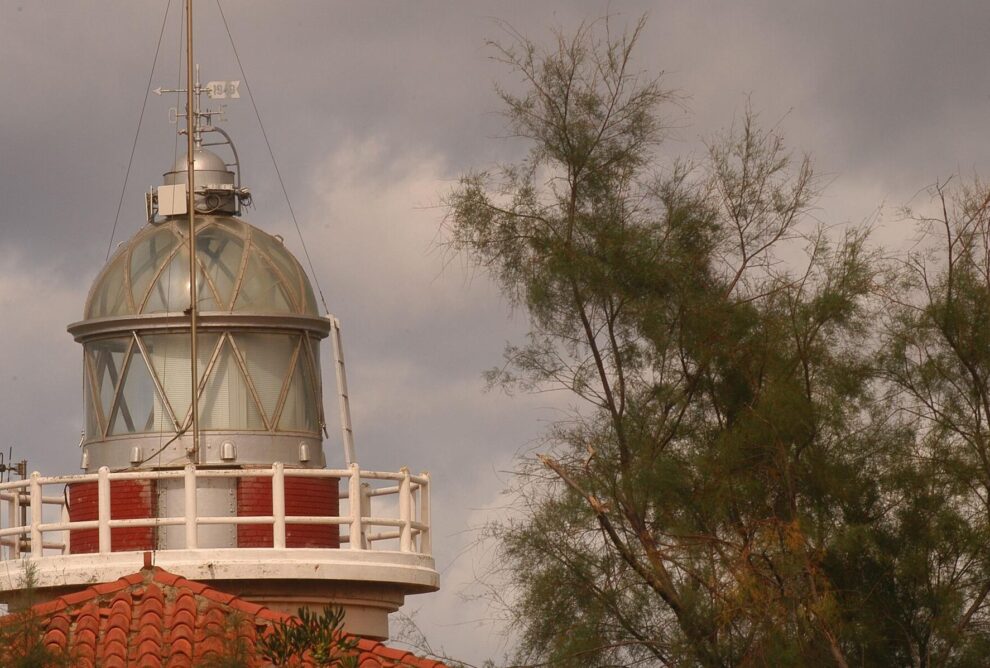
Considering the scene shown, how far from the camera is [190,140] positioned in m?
19.9

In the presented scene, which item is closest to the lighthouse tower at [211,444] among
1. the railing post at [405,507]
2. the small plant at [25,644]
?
the railing post at [405,507]

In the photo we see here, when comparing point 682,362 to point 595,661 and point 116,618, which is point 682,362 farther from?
point 116,618

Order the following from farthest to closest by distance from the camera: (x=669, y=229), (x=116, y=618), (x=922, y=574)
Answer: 1. (x=669, y=229)
2. (x=922, y=574)
3. (x=116, y=618)

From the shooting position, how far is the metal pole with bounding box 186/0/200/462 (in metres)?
18.7

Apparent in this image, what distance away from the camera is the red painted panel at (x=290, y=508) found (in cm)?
1864

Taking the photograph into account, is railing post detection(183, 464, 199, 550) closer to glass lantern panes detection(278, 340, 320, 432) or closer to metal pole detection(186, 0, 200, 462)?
metal pole detection(186, 0, 200, 462)

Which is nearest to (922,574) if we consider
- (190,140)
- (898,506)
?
(898,506)

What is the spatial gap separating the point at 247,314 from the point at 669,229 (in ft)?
13.7

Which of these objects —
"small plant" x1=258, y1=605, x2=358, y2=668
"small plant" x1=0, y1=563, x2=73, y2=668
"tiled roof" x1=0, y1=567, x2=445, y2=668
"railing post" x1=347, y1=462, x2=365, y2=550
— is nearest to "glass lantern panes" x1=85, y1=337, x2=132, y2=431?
"railing post" x1=347, y1=462, x2=365, y2=550

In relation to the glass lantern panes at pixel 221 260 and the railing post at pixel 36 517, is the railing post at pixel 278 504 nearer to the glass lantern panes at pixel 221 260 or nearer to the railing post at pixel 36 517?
the railing post at pixel 36 517

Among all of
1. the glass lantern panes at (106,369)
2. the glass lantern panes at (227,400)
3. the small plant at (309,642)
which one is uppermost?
the glass lantern panes at (106,369)

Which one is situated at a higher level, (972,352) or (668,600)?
(972,352)

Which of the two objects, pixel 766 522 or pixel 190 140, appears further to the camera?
pixel 190 140

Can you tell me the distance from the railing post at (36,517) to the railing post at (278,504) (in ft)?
6.51
